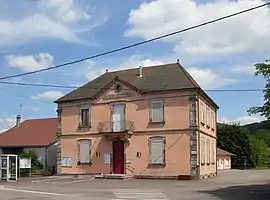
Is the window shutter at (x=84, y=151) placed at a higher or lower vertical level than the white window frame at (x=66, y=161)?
higher

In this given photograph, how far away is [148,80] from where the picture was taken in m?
43.0

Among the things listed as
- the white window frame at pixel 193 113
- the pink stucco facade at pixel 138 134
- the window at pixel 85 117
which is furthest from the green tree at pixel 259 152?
the white window frame at pixel 193 113

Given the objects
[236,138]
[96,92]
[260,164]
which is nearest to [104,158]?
[96,92]

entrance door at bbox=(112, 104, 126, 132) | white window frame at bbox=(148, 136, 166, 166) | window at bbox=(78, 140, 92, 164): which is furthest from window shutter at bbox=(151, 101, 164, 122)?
window at bbox=(78, 140, 92, 164)

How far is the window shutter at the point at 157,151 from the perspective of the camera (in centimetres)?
4003

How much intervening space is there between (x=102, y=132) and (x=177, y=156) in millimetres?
7167

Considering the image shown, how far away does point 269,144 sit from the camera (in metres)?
107

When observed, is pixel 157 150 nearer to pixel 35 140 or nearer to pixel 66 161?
pixel 66 161

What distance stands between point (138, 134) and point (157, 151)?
89.2 inches

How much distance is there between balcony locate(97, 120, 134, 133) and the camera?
137 feet

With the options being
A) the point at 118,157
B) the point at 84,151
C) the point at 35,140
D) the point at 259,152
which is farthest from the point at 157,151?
the point at 259,152

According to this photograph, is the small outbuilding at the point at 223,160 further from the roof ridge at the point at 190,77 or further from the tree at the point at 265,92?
the tree at the point at 265,92

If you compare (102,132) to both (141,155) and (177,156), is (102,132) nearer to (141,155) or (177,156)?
(141,155)

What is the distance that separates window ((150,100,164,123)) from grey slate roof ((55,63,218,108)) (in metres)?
1.06
